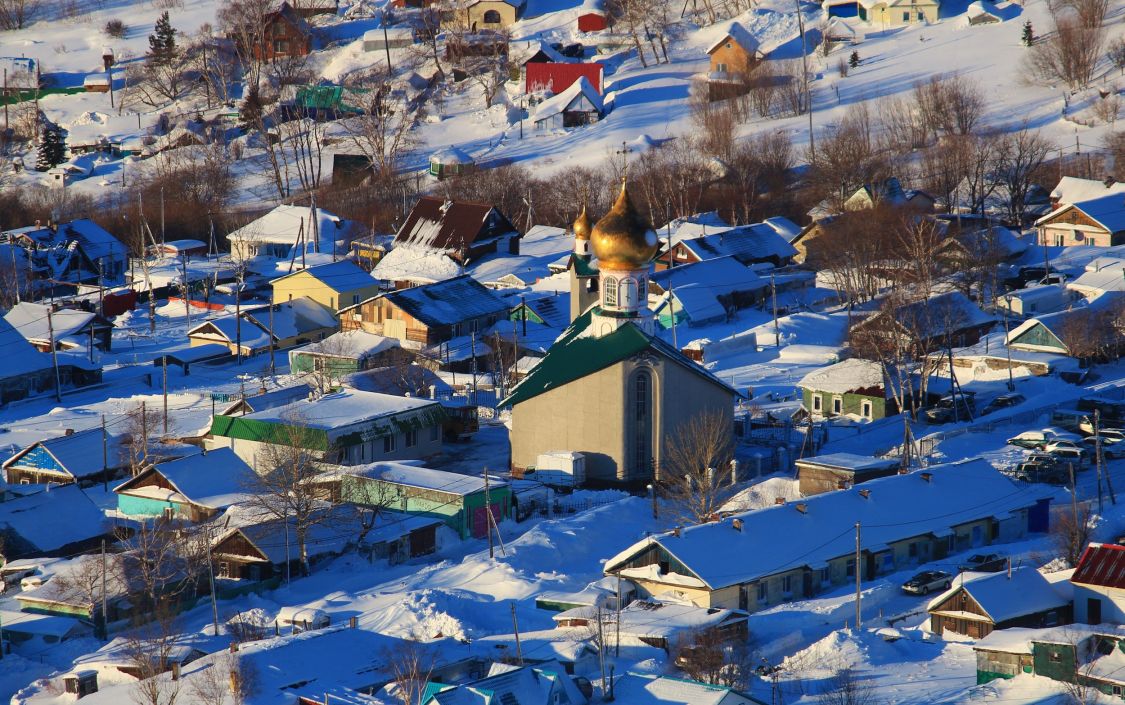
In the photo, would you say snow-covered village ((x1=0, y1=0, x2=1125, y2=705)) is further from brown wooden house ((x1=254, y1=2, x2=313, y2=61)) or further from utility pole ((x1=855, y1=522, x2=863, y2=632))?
utility pole ((x1=855, y1=522, x2=863, y2=632))

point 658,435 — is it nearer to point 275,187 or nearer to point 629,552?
point 629,552

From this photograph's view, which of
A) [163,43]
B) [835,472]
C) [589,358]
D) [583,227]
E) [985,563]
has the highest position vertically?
[583,227]

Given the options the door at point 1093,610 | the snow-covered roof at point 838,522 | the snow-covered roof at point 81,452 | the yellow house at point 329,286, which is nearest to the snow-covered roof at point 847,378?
the snow-covered roof at point 838,522

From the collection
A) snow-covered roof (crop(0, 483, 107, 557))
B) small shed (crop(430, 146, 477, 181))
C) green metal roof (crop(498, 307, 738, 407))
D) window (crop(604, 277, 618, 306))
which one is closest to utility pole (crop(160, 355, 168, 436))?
snow-covered roof (crop(0, 483, 107, 557))

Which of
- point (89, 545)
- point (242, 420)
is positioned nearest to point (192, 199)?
point (242, 420)

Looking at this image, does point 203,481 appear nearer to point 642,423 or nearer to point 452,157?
point 642,423

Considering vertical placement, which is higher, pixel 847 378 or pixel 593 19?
pixel 593 19

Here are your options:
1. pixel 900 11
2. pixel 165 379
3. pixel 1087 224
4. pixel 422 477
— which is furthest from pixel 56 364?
pixel 900 11

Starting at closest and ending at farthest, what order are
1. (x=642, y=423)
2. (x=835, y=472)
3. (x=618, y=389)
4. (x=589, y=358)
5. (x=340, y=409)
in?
(x=835, y=472) → (x=618, y=389) → (x=642, y=423) → (x=589, y=358) → (x=340, y=409)
